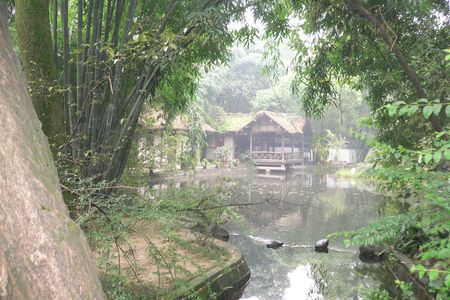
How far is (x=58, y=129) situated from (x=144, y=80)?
840 mm

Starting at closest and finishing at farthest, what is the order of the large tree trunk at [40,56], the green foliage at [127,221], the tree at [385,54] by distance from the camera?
the green foliage at [127,221]
the large tree trunk at [40,56]
the tree at [385,54]

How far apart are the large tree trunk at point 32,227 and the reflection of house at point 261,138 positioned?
19363mm

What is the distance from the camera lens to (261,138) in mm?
22922

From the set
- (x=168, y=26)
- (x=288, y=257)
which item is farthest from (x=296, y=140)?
(x=168, y=26)

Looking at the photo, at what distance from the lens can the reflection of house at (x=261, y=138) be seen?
70.1 ft

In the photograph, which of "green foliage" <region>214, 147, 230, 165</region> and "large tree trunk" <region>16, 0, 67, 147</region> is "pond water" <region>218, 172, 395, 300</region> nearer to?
"large tree trunk" <region>16, 0, 67, 147</region>

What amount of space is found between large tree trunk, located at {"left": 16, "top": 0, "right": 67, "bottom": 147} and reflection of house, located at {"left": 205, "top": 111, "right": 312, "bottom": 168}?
17.3 meters

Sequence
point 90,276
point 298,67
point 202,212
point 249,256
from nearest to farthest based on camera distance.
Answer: point 90,276 → point 202,212 → point 298,67 → point 249,256

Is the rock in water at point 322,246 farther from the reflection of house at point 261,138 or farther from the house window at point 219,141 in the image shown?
the house window at point 219,141

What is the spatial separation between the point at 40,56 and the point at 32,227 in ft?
8.56

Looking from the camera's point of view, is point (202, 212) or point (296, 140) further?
point (296, 140)

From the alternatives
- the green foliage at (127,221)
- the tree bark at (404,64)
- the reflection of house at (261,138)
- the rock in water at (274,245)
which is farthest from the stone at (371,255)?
the reflection of house at (261,138)

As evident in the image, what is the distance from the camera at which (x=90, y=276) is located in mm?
981

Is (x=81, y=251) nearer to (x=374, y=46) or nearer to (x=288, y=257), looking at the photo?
(x=374, y=46)
